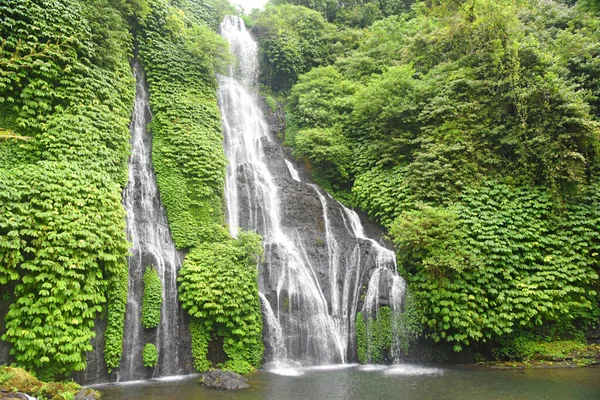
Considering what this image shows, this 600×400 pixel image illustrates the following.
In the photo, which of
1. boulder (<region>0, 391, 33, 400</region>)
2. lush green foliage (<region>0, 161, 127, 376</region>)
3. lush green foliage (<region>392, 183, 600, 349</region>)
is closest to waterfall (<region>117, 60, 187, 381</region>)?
lush green foliage (<region>0, 161, 127, 376</region>)

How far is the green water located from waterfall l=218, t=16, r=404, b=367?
134 centimetres

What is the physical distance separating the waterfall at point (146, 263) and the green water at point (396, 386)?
2.61ft

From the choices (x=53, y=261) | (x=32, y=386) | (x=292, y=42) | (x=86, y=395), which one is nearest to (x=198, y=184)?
(x=53, y=261)

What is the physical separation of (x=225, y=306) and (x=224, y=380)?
82.4 inches

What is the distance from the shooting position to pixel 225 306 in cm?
1047

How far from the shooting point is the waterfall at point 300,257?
1148 centimetres

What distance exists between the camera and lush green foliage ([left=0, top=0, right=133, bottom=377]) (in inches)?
325

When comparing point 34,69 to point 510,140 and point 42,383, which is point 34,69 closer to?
point 42,383

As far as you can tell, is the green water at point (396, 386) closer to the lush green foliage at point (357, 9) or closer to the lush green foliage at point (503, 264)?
the lush green foliage at point (503, 264)

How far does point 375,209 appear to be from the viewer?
1450cm

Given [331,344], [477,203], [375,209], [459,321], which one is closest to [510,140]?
[477,203]

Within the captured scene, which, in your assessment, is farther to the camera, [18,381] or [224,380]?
[224,380]

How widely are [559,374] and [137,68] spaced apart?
18243mm

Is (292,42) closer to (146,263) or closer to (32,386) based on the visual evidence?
(146,263)
